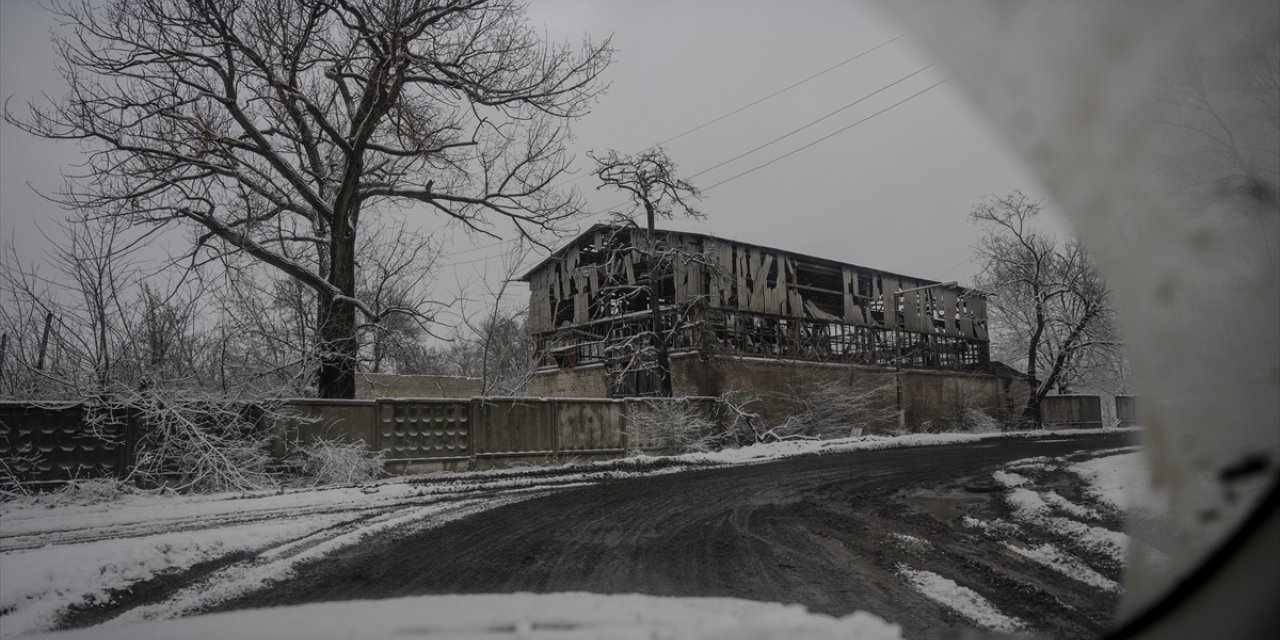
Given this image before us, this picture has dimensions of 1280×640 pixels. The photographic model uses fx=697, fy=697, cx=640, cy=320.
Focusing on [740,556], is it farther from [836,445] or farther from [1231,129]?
[836,445]

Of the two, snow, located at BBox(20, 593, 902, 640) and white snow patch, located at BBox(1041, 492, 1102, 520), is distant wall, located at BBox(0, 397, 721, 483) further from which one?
white snow patch, located at BBox(1041, 492, 1102, 520)

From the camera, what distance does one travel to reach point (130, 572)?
16.2 feet

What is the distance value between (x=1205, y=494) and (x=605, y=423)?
661 inches

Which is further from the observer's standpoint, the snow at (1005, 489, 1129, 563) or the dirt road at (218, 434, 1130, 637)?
the snow at (1005, 489, 1129, 563)

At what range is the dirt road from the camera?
401 cm

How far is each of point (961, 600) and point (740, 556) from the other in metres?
1.65

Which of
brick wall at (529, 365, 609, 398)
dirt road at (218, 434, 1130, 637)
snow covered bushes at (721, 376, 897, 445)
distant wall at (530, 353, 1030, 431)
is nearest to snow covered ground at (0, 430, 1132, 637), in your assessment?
dirt road at (218, 434, 1130, 637)

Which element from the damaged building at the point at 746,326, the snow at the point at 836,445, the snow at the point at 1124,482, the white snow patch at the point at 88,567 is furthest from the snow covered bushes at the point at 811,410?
the white snow patch at the point at 88,567

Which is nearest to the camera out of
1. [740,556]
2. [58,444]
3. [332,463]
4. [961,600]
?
[961,600]

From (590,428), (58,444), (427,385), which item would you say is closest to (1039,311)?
(590,428)

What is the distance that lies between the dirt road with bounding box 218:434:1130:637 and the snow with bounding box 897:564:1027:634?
76 millimetres

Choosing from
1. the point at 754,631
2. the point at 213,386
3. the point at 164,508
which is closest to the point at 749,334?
the point at 213,386

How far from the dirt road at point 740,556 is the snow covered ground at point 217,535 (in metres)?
0.38

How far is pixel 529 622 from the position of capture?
2660mm
